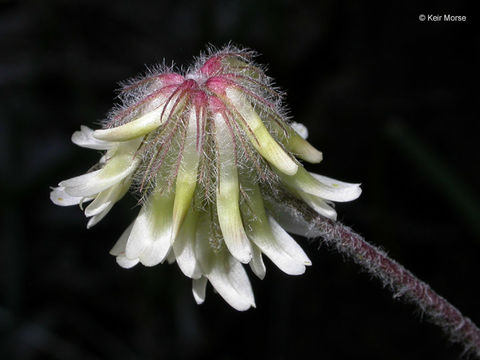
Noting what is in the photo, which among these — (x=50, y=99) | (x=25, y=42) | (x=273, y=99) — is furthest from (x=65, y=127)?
(x=273, y=99)

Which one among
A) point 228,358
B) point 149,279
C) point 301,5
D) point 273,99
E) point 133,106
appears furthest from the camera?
point 301,5

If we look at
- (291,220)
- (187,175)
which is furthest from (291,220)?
(187,175)

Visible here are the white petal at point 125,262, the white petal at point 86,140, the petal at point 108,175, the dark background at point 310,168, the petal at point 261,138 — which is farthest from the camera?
the dark background at point 310,168

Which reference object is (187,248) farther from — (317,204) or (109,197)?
(317,204)

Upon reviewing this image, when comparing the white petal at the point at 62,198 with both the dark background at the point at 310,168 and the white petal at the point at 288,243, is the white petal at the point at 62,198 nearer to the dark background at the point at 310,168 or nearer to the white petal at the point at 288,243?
the white petal at the point at 288,243

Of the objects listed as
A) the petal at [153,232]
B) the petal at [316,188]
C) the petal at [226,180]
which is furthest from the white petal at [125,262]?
the petal at [316,188]

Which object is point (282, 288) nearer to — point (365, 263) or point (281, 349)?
point (281, 349)
